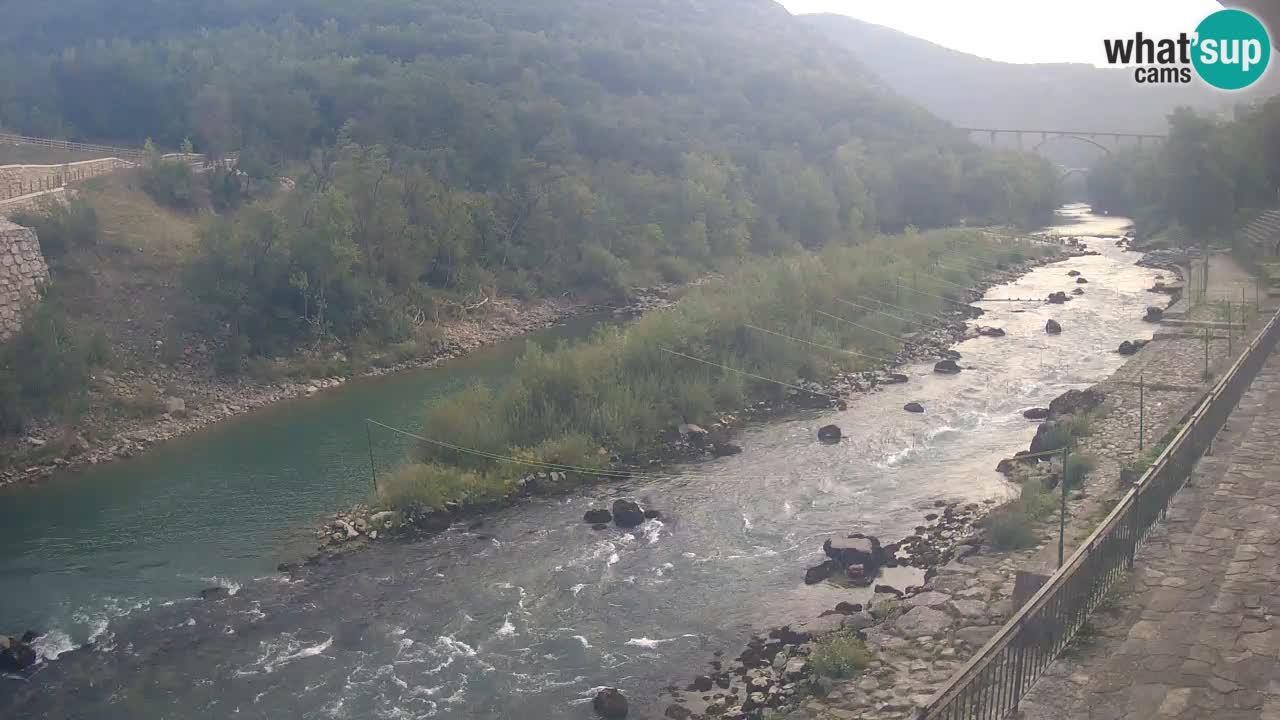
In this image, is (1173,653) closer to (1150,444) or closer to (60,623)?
(1150,444)

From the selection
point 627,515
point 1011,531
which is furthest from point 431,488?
point 1011,531

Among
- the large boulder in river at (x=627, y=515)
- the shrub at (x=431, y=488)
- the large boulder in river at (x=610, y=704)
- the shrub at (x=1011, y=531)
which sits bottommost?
the large boulder in river at (x=610, y=704)

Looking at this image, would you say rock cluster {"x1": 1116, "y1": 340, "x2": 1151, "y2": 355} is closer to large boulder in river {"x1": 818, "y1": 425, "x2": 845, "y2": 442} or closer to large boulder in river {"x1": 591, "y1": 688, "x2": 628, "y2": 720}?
large boulder in river {"x1": 818, "y1": 425, "x2": 845, "y2": 442}

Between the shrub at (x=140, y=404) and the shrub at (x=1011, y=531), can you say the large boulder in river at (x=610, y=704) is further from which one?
the shrub at (x=140, y=404)

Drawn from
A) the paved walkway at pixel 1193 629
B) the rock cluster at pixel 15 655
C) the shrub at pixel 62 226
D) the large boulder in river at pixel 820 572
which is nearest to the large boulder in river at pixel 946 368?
the large boulder in river at pixel 820 572

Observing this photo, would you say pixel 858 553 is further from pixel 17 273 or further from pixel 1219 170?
pixel 1219 170
